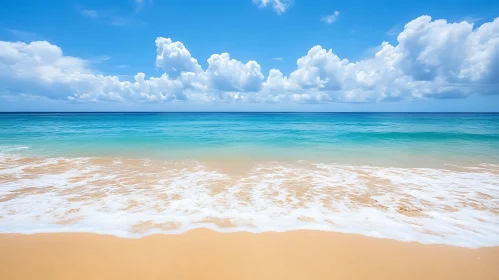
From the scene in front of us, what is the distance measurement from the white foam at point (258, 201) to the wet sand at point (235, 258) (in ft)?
1.11

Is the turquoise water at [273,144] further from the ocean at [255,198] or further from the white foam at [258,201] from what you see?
the white foam at [258,201]

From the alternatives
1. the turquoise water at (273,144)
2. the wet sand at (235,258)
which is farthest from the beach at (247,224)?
the turquoise water at (273,144)

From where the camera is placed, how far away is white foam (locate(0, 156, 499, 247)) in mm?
4773

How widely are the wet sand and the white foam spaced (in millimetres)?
339

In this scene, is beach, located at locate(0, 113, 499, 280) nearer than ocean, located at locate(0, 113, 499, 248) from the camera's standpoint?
Yes

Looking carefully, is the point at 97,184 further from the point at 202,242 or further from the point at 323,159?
the point at 323,159

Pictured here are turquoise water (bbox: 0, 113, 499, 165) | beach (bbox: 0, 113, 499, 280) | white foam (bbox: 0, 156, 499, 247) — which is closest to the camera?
beach (bbox: 0, 113, 499, 280)

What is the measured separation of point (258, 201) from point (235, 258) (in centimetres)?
251

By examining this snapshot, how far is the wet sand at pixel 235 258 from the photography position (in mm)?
3447

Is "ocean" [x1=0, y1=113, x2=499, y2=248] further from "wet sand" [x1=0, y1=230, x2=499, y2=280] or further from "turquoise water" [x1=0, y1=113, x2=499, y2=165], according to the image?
"turquoise water" [x1=0, y1=113, x2=499, y2=165]

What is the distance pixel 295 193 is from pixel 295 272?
3.50 meters

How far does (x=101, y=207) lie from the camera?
5.72 meters

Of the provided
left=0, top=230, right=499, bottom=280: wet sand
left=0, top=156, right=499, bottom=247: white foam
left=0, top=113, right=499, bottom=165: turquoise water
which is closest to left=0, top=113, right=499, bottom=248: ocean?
left=0, top=156, right=499, bottom=247: white foam

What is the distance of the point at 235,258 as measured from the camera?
3.81 meters
